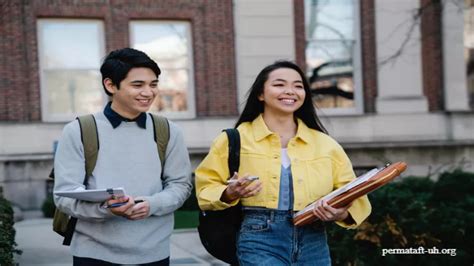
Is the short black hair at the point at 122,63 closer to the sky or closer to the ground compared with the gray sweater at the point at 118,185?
closer to the sky

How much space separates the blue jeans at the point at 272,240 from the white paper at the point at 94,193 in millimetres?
753

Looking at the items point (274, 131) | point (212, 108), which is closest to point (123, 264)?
point (274, 131)

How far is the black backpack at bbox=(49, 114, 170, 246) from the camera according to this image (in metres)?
2.83

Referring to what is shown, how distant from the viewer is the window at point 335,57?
13031 millimetres

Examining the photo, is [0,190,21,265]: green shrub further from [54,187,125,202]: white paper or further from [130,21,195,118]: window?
[130,21,195,118]: window

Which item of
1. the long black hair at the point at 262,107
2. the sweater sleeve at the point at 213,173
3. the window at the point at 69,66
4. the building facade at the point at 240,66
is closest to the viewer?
the sweater sleeve at the point at 213,173

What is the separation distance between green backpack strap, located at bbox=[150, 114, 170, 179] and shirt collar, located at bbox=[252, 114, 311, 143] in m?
0.48

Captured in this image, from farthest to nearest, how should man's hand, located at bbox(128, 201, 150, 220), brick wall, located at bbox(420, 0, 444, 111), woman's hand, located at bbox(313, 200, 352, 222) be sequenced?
brick wall, located at bbox(420, 0, 444, 111), woman's hand, located at bbox(313, 200, 352, 222), man's hand, located at bbox(128, 201, 150, 220)

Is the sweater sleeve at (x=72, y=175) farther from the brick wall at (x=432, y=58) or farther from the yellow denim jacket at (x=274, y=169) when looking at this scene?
the brick wall at (x=432, y=58)

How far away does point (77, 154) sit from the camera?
280 cm

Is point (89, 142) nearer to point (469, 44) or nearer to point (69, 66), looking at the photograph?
point (69, 66)

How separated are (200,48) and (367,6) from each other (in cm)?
387

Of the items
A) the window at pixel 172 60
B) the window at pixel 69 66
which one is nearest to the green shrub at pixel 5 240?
the window at pixel 69 66

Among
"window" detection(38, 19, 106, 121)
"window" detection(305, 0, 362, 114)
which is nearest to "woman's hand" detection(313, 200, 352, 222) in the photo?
"window" detection(38, 19, 106, 121)
